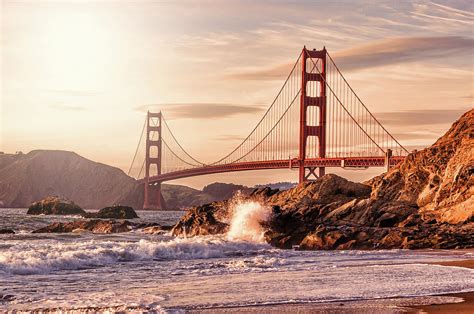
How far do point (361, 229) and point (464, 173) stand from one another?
309 inches

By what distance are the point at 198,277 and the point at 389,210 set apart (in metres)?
18.6

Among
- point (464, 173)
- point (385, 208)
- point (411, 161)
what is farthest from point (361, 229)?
point (411, 161)

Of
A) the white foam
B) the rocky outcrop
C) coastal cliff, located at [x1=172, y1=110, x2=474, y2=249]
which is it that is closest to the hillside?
coastal cliff, located at [x1=172, y1=110, x2=474, y2=249]

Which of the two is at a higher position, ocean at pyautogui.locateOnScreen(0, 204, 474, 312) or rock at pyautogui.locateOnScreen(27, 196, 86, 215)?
ocean at pyautogui.locateOnScreen(0, 204, 474, 312)

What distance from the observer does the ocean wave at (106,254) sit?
70.4ft

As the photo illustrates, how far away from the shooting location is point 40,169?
193125 millimetres

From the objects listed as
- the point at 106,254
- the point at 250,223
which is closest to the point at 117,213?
the point at 250,223

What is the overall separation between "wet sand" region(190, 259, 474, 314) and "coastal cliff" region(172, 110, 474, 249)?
1555 cm

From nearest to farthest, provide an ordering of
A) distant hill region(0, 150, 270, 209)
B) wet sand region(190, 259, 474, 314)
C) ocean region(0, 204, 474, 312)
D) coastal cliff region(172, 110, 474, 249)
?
1. wet sand region(190, 259, 474, 314)
2. ocean region(0, 204, 474, 312)
3. coastal cliff region(172, 110, 474, 249)
4. distant hill region(0, 150, 270, 209)

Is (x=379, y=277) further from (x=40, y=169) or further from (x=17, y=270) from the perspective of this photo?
(x=40, y=169)

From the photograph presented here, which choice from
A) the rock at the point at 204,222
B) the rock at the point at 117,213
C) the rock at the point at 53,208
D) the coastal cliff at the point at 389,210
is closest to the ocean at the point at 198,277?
the coastal cliff at the point at 389,210

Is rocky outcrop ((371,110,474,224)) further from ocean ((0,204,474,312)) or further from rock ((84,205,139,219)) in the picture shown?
rock ((84,205,139,219))

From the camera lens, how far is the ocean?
14750 millimetres

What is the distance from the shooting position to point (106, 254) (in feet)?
81.4
